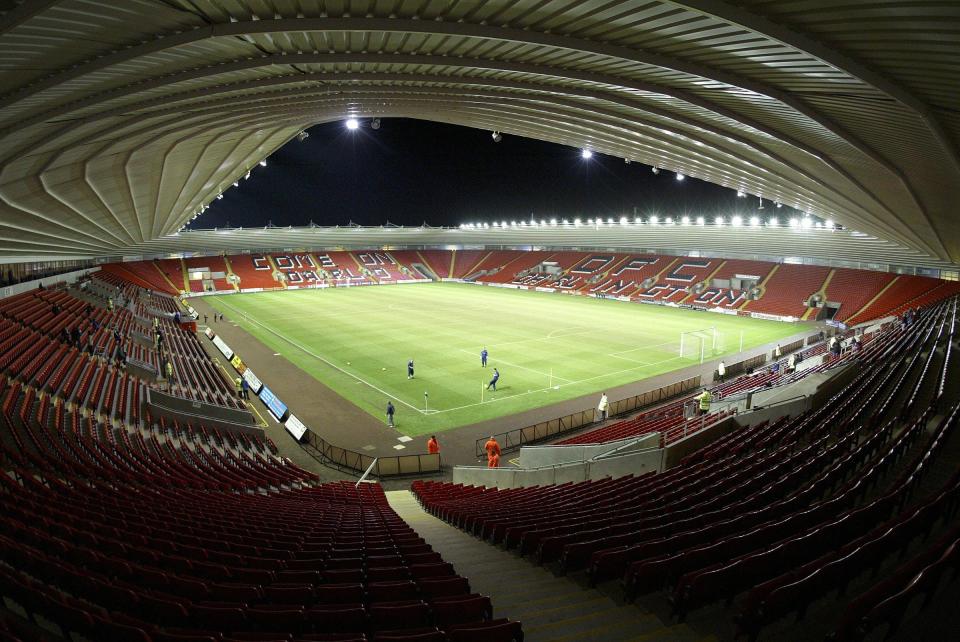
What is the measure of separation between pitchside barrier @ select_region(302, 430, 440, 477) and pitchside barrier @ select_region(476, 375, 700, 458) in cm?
201

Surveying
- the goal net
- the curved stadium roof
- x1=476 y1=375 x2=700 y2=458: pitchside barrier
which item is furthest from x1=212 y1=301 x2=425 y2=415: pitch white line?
the goal net

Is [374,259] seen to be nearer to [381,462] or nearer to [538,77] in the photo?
[381,462]

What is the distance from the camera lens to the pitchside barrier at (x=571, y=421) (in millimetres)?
19156

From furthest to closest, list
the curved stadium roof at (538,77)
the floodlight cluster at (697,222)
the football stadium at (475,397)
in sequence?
the floodlight cluster at (697,222)
the curved stadium roof at (538,77)
the football stadium at (475,397)

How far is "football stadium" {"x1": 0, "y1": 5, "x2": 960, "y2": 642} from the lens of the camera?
460 centimetres

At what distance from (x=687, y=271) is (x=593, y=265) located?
46.3ft

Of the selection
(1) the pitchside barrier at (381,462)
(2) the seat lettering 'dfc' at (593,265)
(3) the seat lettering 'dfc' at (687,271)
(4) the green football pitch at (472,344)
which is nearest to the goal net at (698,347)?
(4) the green football pitch at (472,344)

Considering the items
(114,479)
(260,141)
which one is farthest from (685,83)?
(260,141)

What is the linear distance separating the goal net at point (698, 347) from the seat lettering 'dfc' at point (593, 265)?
3267 cm

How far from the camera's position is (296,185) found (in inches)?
3529

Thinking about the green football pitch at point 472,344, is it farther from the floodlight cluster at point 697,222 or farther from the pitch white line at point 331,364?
the floodlight cluster at point 697,222

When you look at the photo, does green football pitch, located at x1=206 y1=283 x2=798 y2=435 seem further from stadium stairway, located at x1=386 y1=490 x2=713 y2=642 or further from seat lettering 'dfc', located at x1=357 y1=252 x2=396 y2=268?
seat lettering 'dfc', located at x1=357 y1=252 x2=396 y2=268

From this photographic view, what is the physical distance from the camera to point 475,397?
79.7ft

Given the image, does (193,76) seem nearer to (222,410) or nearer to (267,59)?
(267,59)
